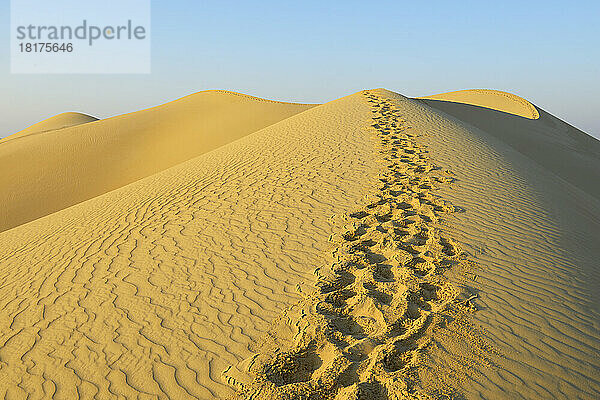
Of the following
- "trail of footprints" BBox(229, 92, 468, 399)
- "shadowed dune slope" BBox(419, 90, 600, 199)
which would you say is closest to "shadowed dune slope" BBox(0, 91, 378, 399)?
"trail of footprints" BBox(229, 92, 468, 399)

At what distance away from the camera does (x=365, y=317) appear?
4605mm

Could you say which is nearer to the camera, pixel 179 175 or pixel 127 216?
pixel 127 216

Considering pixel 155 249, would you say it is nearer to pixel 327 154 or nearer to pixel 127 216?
pixel 127 216

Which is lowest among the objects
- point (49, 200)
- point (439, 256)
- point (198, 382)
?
point (49, 200)

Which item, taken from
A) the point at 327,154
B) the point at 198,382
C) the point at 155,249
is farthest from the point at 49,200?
the point at 198,382

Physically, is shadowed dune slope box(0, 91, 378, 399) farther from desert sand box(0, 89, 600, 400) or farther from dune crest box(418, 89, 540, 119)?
dune crest box(418, 89, 540, 119)

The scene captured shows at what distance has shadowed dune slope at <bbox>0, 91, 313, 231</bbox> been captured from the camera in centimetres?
2008

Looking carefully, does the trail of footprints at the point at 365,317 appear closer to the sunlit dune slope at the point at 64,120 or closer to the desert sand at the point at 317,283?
the desert sand at the point at 317,283

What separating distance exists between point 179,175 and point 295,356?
8.90 metres

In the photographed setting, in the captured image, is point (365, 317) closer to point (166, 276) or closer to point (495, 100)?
point (166, 276)

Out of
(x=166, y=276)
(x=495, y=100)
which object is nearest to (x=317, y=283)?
(x=166, y=276)

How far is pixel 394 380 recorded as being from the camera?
3.65 m

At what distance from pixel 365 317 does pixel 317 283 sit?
2.76 ft

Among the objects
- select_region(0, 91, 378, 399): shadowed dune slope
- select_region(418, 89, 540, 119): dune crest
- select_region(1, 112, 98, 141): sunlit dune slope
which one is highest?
select_region(418, 89, 540, 119): dune crest
